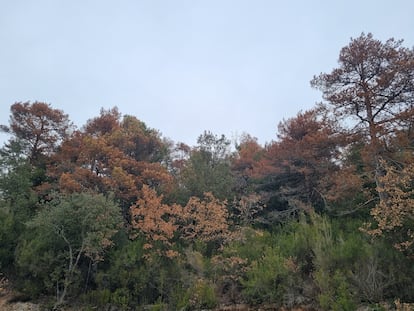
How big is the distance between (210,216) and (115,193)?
6.02m

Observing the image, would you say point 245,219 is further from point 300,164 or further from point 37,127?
point 37,127

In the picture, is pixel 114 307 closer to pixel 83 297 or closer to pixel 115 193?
pixel 83 297

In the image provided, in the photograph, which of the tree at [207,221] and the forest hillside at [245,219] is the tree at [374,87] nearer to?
the forest hillside at [245,219]

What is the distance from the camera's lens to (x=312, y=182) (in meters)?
19.9

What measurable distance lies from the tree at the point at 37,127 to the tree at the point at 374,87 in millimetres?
17485

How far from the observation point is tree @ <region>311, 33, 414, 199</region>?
1488 centimetres

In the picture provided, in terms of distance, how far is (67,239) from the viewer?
17.5m

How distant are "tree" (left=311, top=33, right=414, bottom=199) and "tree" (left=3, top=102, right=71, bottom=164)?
17.5 meters

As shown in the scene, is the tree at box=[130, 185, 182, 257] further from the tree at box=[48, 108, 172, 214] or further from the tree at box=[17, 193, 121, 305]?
the tree at box=[48, 108, 172, 214]

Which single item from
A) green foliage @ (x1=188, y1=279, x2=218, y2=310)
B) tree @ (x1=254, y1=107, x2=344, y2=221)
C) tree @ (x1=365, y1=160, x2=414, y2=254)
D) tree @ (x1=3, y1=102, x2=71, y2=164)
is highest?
tree @ (x1=3, y1=102, x2=71, y2=164)

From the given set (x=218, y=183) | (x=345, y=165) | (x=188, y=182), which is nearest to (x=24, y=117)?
(x=188, y=182)

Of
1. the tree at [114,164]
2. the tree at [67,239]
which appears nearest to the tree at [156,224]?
the tree at [67,239]

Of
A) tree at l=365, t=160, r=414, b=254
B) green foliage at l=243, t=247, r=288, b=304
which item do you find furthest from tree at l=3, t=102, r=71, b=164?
tree at l=365, t=160, r=414, b=254

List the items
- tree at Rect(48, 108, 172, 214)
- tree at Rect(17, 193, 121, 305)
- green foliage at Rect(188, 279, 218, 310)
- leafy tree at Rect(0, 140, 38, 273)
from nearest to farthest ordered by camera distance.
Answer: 1. green foliage at Rect(188, 279, 218, 310)
2. tree at Rect(17, 193, 121, 305)
3. leafy tree at Rect(0, 140, 38, 273)
4. tree at Rect(48, 108, 172, 214)
